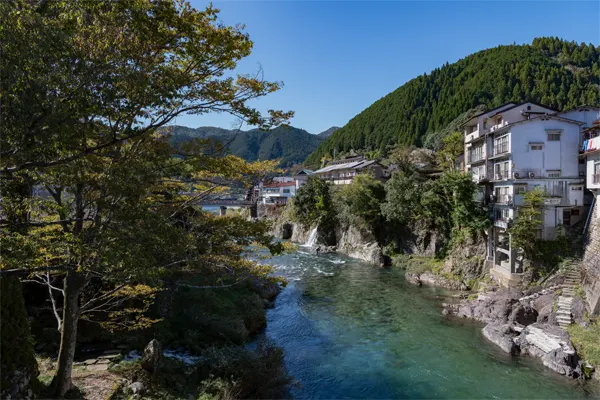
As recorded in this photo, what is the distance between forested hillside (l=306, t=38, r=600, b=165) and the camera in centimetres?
7350

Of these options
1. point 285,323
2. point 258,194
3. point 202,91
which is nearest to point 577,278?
point 285,323

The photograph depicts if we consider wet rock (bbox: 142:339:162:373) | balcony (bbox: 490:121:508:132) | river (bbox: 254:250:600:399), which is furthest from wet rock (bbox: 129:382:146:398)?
balcony (bbox: 490:121:508:132)

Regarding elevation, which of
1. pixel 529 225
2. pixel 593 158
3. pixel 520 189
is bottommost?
pixel 529 225

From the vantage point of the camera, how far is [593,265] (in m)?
19.1

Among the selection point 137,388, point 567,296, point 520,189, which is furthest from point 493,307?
point 137,388

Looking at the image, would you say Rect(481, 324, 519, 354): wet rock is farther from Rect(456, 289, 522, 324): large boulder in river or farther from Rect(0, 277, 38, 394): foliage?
Rect(0, 277, 38, 394): foliage

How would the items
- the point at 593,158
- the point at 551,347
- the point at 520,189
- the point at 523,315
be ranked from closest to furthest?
the point at 551,347, the point at 523,315, the point at 593,158, the point at 520,189

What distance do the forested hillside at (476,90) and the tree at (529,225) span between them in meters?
50.5

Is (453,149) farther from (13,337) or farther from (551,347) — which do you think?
(13,337)

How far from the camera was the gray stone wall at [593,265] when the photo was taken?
1728 cm

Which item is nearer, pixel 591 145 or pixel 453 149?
pixel 591 145

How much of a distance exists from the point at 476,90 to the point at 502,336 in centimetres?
7840

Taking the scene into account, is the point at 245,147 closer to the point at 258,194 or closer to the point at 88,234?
the point at 258,194

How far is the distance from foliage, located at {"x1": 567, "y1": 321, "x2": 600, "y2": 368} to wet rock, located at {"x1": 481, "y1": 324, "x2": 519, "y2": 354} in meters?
2.36
